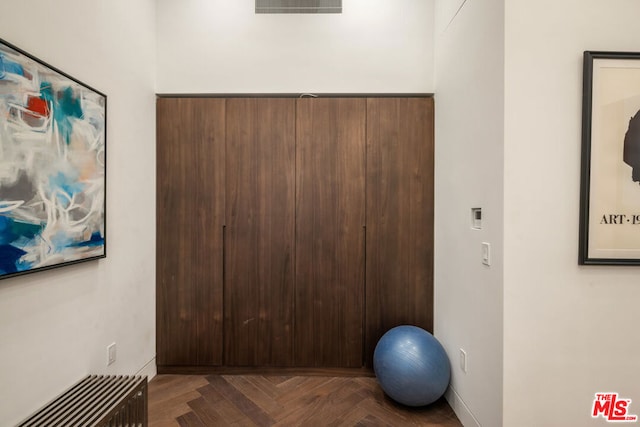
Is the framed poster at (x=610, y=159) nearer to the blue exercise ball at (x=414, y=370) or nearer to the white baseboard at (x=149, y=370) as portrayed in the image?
the blue exercise ball at (x=414, y=370)

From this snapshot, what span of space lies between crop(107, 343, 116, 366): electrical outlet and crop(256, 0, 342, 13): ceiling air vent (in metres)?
2.75

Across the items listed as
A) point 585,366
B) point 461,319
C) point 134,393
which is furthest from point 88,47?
point 585,366

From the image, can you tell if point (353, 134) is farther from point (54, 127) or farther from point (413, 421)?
point (413, 421)

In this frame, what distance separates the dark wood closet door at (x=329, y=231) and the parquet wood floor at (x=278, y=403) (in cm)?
28

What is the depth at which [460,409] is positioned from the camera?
173 cm

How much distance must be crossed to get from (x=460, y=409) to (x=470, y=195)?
1402 mm

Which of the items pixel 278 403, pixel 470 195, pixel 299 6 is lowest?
pixel 278 403

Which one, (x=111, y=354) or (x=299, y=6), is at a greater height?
(x=299, y=6)

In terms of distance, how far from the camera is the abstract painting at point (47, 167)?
1.12 metres

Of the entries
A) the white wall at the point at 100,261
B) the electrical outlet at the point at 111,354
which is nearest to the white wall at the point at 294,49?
the white wall at the point at 100,261

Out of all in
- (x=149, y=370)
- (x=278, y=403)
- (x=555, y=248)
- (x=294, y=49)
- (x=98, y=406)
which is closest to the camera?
(x=98, y=406)

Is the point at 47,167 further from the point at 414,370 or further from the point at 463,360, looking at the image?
the point at 463,360

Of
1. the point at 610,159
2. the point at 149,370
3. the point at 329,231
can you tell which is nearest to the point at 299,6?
the point at 329,231

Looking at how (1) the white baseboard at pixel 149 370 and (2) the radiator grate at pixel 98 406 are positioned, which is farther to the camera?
(1) the white baseboard at pixel 149 370
